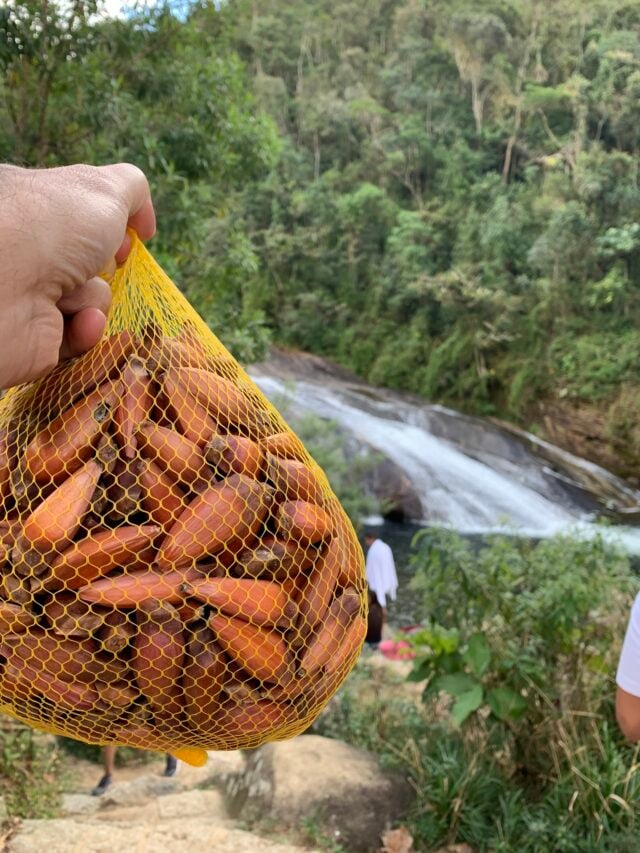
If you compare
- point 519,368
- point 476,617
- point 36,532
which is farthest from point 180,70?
point 519,368

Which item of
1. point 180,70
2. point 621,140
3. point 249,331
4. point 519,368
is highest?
point 621,140

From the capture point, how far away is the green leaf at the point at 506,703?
11.5 ft

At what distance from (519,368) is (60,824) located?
16.6 m

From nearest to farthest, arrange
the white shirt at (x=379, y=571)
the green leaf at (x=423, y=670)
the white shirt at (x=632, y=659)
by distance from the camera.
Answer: the white shirt at (x=632, y=659) → the green leaf at (x=423, y=670) → the white shirt at (x=379, y=571)

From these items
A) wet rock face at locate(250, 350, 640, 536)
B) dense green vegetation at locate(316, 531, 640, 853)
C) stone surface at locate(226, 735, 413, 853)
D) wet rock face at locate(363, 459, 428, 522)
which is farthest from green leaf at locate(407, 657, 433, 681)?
wet rock face at locate(363, 459, 428, 522)

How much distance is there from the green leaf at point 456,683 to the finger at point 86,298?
2.80 metres

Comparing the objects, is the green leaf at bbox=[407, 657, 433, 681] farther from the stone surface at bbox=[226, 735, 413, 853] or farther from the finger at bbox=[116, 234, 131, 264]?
the finger at bbox=[116, 234, 131, 264]

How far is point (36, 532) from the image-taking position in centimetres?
122

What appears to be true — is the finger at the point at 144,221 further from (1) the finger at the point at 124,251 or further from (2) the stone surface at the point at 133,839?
(2) the stone surface at the point at 133,839

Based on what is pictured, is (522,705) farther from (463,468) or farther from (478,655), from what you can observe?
(463,468)

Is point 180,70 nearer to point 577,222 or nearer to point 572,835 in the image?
point 572,835

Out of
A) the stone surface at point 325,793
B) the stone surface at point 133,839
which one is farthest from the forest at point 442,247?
the stone surface at point 133,839

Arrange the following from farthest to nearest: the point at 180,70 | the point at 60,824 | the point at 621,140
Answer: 1. the point at 621,140
2. the point at 180,70
3. the point at 60,824

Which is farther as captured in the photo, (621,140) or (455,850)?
(621,140)
